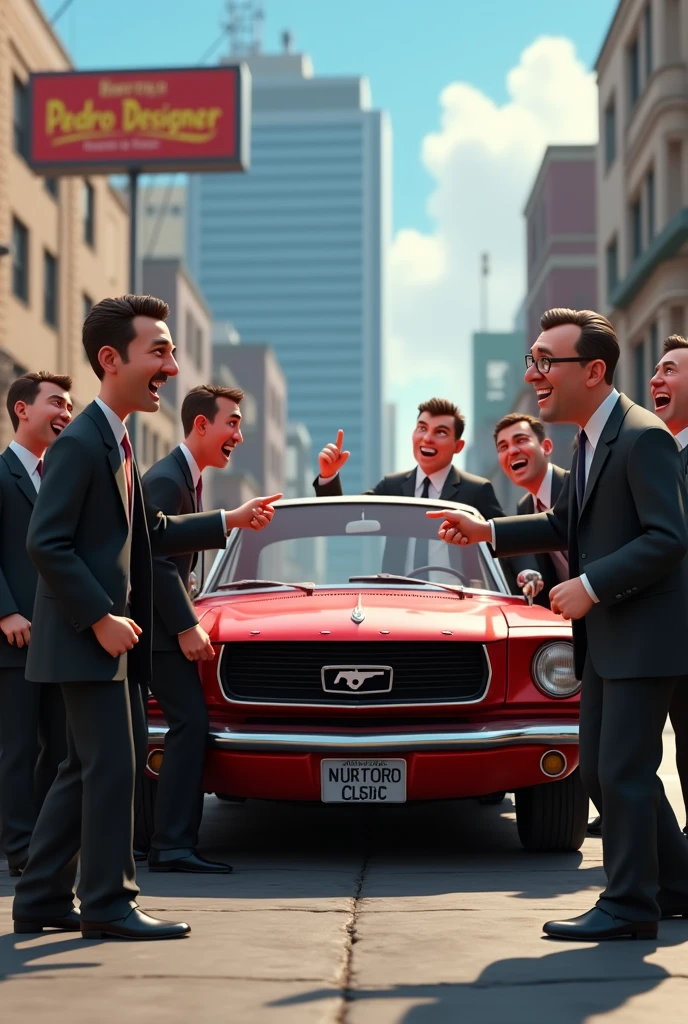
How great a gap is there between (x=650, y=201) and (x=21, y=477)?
3377 cm

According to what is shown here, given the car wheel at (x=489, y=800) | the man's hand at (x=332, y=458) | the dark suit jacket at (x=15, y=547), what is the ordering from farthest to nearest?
the car wheel at (x=489, y=800) → the man's hand at (x=332, y=458) → the dark suit jacket at (x=15, y=547)

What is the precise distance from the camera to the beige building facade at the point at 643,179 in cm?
3547

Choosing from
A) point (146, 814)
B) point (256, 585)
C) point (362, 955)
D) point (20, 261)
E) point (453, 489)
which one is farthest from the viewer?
point (20, 261)

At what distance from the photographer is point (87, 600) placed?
15.7 ft

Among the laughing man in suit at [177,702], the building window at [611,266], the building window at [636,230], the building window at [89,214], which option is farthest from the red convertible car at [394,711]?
the building window at [611,266]

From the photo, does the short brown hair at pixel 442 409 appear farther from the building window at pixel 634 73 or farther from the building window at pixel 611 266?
the building window at pixel 611 266

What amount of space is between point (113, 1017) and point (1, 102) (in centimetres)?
3096

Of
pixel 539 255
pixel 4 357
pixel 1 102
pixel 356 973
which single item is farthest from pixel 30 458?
pixel 539 255

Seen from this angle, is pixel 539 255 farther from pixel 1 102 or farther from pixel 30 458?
pixel 30 458

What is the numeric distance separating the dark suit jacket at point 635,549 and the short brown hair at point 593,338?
6.2 inches

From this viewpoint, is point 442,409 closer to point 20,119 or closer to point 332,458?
point 332,458

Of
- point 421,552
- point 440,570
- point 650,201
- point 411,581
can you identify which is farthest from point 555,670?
point 650,201

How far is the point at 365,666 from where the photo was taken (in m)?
6.56

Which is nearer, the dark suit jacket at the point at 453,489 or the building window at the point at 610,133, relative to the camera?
the dark suit jacket at the point at 453,489
